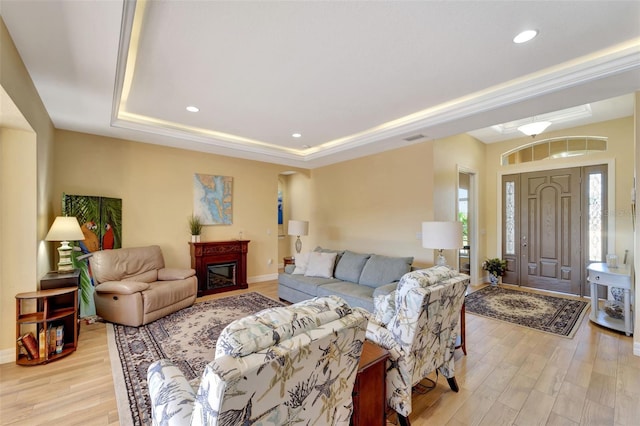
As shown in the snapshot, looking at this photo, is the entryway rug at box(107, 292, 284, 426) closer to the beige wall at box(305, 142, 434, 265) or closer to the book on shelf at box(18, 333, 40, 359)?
the book on shelf at box(18, 333, 40, 359)

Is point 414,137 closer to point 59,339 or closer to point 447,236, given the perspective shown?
point 447,236

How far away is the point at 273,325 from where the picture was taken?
1021 mm

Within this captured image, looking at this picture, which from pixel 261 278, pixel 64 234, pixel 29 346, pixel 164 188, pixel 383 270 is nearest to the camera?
pixel 29 346

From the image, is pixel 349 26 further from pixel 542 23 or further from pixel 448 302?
pixel 448 302

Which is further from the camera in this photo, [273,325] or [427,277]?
[427,277]

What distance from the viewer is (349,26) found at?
2.00 metres

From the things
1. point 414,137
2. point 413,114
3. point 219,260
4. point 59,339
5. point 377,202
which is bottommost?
point 59,339

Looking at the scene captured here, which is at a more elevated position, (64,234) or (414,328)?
(64,234)

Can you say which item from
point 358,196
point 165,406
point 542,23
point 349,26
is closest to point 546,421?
point 165,406

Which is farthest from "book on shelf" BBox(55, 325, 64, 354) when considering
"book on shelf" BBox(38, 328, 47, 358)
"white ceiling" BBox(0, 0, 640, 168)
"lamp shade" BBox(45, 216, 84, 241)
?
"white ceiling" BBox(0, 0, 640, 168)

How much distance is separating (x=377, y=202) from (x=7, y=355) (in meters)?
5.02

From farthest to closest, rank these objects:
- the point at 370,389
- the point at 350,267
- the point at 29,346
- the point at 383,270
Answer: the point at 350,267 < the point at 383,270 < the point at 29,346 < the point at 370,389

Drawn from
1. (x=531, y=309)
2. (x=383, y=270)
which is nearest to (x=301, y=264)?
(x=383, y=270)

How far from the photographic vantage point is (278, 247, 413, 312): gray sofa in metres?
3.57
